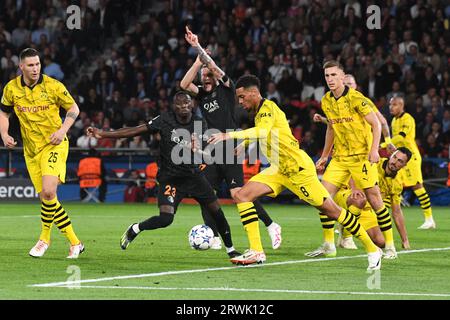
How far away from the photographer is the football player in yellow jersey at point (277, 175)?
12062mm

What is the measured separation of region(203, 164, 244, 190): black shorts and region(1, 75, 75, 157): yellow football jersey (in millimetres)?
2351

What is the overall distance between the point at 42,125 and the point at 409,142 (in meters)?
9.05

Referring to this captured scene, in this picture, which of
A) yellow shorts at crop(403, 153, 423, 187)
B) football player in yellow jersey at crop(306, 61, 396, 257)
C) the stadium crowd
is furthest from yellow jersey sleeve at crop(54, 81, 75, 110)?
the stadium crowd

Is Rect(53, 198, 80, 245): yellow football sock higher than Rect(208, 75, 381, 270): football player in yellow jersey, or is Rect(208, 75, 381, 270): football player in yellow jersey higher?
Rect(208, 75, 381, 270): football player in yellow jersey

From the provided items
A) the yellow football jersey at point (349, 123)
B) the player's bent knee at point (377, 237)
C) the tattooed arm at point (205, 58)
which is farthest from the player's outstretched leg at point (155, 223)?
the player's bent knee at point (377, 237)

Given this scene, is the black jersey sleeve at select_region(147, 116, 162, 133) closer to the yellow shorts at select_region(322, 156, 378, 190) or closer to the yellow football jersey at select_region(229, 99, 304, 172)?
the yellow football jersey at select_region(229, 99, 304, 172)

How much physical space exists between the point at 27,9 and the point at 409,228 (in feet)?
64.2

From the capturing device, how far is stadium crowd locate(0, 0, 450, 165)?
28.5m

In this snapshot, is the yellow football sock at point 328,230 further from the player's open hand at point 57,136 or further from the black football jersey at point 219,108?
the player's open hand at point 57,136

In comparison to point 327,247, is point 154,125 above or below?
above

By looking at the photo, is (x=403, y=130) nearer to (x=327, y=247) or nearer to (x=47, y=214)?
(x=327, y=247)

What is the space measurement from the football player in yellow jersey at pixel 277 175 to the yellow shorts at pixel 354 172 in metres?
1.27

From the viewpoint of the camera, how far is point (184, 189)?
13.4 metres

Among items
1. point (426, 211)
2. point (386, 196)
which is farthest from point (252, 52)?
point (386, 196)
